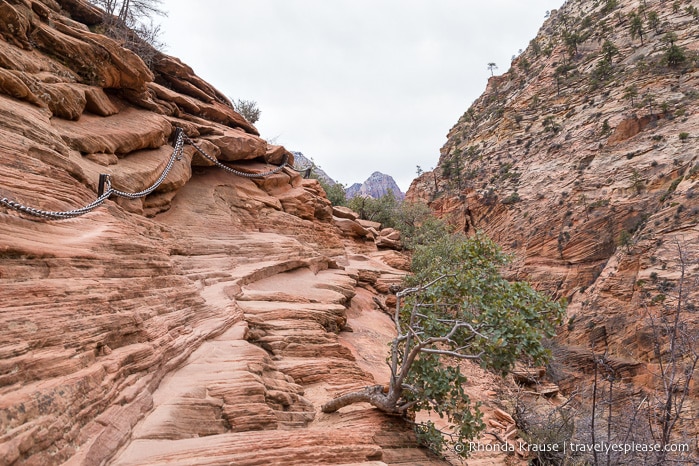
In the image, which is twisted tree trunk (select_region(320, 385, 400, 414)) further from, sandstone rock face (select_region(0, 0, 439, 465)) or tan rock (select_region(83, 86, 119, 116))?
tan rock (select_region(83, 86, 119, 116))

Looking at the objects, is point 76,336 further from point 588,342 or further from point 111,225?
point 588,342

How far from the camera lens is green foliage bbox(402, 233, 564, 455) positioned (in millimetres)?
5613

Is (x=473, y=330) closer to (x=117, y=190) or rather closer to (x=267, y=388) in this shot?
(x=267, y=388)

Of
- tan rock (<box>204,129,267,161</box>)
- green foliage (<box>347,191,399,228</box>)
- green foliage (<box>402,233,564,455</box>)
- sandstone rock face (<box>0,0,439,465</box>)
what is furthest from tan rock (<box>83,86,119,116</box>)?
green foliage (<box>347,191,399,228</box>)

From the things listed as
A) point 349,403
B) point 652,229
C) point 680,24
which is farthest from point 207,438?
point 680,24

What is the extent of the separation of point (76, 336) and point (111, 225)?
2818 millimetres

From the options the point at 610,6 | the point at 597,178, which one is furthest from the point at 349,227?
the point at 610,6

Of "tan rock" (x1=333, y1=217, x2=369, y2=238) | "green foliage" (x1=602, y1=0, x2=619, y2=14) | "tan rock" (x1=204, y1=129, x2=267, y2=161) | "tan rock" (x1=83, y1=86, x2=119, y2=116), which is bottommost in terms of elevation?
"tan rock" (x1=333, y1=217, x2=369, y2=238)

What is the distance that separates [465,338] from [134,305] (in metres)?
5.22

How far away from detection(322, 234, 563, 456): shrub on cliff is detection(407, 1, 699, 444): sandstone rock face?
969 cm

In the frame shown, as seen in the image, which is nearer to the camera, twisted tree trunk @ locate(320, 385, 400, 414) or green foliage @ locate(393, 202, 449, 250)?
twisted tree trunk @ locate(320, 385, 400, 414)

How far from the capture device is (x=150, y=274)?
616 cm

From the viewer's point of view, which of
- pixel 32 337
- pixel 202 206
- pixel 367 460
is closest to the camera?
pixel 32 337

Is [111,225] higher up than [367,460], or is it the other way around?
[111,225]
